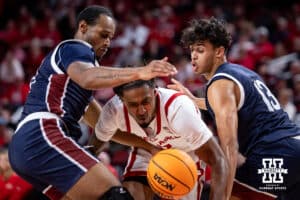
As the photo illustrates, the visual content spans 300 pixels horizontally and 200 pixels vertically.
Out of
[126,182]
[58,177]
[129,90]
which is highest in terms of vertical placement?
[129,90]

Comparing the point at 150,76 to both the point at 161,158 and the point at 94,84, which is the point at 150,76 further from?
the point at 161,158

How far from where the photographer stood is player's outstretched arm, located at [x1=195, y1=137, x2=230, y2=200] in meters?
4.72

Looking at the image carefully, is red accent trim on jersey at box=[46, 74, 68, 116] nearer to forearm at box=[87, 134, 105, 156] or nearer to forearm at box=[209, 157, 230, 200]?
forearm at box=[87, 134, 105, 156]

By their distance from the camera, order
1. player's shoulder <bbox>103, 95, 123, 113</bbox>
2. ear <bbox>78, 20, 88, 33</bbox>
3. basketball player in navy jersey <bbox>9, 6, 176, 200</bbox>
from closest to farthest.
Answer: basketball player in navy jersey <bbox>9, 6, 176, 200</bbox>, ear <bbox>78, 20, 88, 33</bbox>, player's shoulder <bbox>103, 95, 123, 113</bbox>

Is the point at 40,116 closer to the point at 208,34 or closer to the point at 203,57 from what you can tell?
the point at 203,57

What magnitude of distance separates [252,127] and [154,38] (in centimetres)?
884

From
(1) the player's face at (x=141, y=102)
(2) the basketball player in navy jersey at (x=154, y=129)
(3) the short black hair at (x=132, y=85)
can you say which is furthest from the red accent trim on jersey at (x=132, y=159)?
(3) the short black hair at (x=132, y=85)

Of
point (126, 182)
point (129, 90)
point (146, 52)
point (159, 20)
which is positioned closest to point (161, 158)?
point (129, 90)

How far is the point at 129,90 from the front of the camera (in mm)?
4758

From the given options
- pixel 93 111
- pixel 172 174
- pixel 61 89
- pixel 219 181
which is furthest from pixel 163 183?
pixel 93 111

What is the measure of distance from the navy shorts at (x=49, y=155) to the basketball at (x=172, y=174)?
17.1 inches

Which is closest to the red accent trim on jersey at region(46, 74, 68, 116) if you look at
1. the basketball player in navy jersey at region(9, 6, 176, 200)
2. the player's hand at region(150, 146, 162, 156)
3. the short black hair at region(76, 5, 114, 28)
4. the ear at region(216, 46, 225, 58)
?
the basketball player in navy jersey at region(9, 6, 176, 200)

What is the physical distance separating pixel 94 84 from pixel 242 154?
1623 mm

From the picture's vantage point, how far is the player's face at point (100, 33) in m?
4.80
